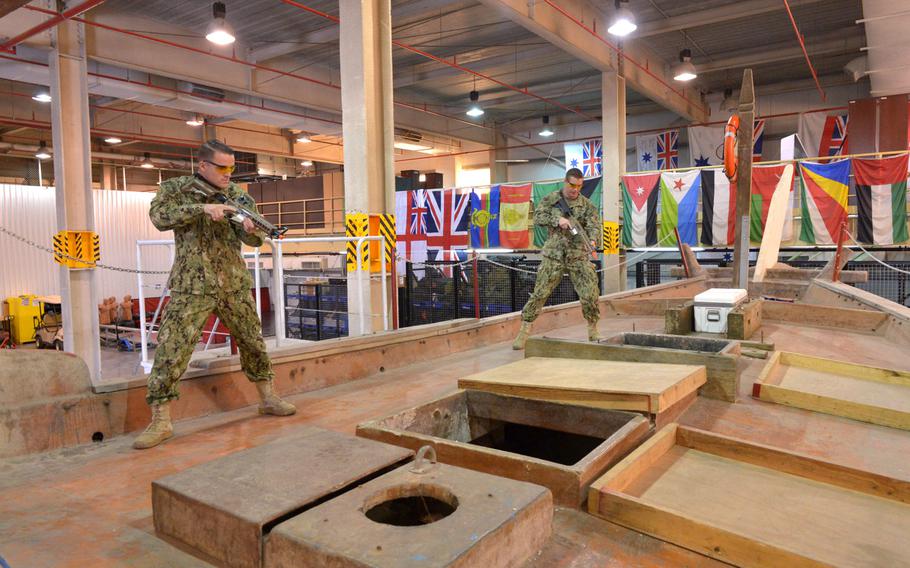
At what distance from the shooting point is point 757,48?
15.2 meters

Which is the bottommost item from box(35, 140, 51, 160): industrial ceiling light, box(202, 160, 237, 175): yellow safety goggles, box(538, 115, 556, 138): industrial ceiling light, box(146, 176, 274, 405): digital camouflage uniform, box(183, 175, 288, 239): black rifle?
box(146, 176, 274, 405): digital camouflage uniform

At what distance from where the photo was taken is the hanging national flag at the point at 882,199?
12.1 metres

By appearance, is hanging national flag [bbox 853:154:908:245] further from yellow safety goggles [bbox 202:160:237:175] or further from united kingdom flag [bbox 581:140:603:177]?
yellow safety goggles [bbox 202:160:237:175]

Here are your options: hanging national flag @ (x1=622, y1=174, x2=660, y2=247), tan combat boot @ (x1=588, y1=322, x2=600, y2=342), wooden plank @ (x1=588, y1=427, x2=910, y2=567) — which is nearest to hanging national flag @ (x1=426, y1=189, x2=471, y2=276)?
hanging national flag @ (x1=622, y1=174, x2=660, y2=247)

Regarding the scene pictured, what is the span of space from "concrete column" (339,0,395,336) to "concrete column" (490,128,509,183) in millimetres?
15080

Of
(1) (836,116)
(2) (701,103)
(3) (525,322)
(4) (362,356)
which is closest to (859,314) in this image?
(3) (525,322)

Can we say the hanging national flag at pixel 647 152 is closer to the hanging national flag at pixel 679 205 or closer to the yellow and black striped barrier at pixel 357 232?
the hanging national flag at pixel 679 205

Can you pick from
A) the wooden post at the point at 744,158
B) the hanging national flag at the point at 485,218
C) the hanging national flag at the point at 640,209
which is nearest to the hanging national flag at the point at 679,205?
the hanging national flag at the point at 640,209

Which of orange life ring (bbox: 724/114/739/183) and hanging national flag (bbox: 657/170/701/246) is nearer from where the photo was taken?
orange life ring (bbox: 724/114/739/183)

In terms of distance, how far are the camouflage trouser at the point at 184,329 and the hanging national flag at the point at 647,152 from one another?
18.0 m

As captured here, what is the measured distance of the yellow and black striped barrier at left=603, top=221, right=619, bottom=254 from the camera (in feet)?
47.8

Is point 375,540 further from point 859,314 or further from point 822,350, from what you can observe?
point 859,314

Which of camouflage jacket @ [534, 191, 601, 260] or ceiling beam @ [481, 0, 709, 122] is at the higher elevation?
ceiling beam @ [481, 0, 709, 122]

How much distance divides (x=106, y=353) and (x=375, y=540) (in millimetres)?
16112
